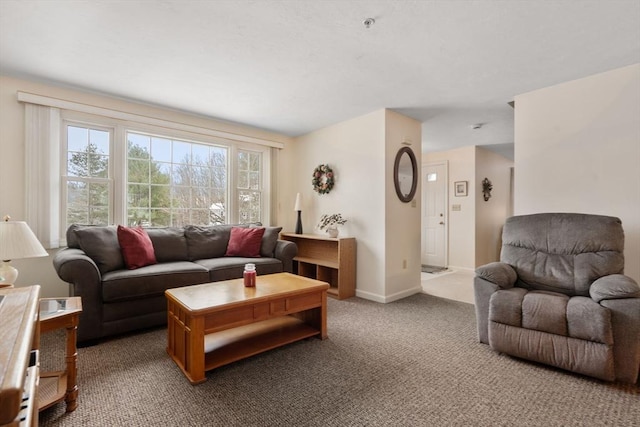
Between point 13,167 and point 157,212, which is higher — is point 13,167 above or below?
above

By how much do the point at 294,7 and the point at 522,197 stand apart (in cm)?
284

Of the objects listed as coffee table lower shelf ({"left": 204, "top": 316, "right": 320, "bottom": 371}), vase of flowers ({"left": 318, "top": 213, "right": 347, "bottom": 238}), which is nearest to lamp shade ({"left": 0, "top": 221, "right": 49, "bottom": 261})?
coffee table lower shelf ({"left": 204, "top": 316, "right": 320, "bottom": 371})

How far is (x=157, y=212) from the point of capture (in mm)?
3752

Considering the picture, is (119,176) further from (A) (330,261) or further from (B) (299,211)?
(A) (330,261)

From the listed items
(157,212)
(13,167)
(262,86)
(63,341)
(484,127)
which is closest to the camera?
(63,341)

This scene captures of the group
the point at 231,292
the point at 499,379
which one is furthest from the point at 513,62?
the point at 231,292

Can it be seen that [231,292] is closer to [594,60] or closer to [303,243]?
[303,243]

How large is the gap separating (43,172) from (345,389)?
3.38 m

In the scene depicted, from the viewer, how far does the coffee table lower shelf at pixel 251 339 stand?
80.1 inches

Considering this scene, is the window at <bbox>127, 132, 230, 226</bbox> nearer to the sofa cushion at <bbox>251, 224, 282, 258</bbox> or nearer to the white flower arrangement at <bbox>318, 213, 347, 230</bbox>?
the sofa cushion at <bbox>251, 224, 282, 258</bbox>

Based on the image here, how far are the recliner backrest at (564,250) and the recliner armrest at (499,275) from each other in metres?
0.19

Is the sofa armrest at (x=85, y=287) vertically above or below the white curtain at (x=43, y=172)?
below

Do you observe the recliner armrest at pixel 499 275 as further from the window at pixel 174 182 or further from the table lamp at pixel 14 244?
the window at pixel 174 182

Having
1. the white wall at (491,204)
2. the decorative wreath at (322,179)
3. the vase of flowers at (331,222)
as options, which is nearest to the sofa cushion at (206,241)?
the vase of flowers at (331,222)
